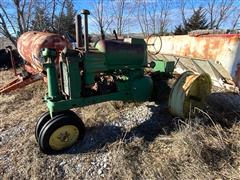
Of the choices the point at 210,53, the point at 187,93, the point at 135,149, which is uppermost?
the point at 210,53

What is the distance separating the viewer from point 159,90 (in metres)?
4.42

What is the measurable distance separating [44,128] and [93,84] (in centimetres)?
87

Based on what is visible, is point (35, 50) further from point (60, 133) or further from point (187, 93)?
point (187, 93)

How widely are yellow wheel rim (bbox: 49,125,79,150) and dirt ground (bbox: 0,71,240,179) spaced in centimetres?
10

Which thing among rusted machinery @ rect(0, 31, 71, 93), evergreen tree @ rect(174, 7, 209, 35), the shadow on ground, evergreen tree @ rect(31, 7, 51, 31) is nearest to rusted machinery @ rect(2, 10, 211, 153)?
the shadow on ground

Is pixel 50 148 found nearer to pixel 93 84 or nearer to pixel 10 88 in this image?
pixel 93 84

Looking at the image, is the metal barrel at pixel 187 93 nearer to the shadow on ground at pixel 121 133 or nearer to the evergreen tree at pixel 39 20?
the shadow on ground at pixel 121 133

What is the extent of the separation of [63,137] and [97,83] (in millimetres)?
926

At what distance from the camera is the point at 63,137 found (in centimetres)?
337

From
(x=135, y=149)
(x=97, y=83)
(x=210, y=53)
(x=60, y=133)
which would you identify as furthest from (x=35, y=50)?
(x=210, y=53)

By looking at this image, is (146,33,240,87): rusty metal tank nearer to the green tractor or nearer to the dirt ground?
the green tractor

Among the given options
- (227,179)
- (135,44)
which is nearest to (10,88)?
(135,44)

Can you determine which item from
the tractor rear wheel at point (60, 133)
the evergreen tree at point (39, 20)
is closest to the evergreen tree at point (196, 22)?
the evergreen tree at point (39, 20)

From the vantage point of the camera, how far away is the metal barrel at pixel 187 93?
386cm
